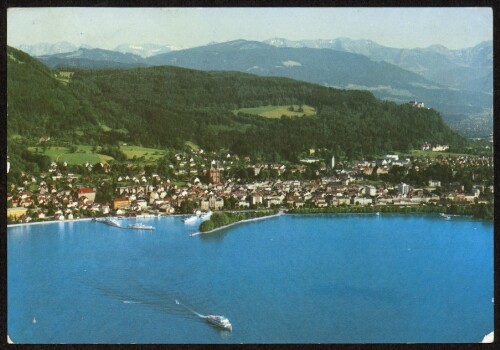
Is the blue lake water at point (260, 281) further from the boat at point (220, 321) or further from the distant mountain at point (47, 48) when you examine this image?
the distant mountain at point (47, 48)

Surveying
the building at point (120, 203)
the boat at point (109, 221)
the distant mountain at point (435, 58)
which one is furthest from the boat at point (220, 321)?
the distant mountain at point (435, 58)

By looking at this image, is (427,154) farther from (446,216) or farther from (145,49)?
(145,49)

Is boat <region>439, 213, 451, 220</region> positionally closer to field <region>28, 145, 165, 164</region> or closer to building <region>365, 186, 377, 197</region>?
building <region>365, 186, 377, 197</region>

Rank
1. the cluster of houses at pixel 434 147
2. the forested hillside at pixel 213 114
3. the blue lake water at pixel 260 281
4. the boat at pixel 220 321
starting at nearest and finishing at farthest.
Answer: the boat at pixel 220 321 → the blue lake water at pixel 260 281 → the forested hillside at pixel 213 114 → the cluster of houses at pixel 434 147

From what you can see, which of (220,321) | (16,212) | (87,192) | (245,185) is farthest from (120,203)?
(220,321)

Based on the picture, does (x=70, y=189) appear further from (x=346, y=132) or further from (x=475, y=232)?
(x=475, y=232)

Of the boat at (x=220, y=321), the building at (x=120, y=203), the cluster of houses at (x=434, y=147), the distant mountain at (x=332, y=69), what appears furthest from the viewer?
the cluster of houses at (x=434, y=147)

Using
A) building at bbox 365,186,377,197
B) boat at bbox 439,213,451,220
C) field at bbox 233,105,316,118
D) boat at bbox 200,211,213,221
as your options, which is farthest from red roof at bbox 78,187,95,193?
boat at bbox 439,213,451,220
